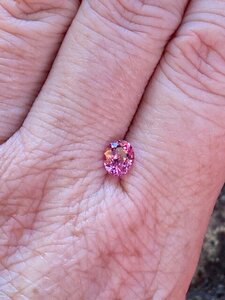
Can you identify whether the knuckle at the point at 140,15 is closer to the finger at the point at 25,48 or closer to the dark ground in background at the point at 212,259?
the finger at the point at 25,48

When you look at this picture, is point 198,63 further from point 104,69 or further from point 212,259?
point 212,259

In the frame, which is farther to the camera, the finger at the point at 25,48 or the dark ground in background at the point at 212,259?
the dark ground in background at the point at 212,259

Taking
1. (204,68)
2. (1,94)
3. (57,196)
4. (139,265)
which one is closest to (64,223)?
(57,196)

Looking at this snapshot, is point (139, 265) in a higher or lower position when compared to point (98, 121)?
lower

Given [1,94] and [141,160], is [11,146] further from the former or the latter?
[141,160]

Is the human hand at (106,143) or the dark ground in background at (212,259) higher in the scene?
the human hand at (106,143)

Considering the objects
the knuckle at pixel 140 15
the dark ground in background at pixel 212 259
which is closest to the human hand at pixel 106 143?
the knuckle at pixel 140 15

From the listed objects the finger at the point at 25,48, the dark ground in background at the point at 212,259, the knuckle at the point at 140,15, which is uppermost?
the knuckle at the point at 140,15

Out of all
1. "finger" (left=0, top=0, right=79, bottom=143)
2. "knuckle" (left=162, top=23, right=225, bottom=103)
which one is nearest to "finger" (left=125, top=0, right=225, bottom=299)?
"knuckle" (left=162, top=23, right=225, bottom=103)
